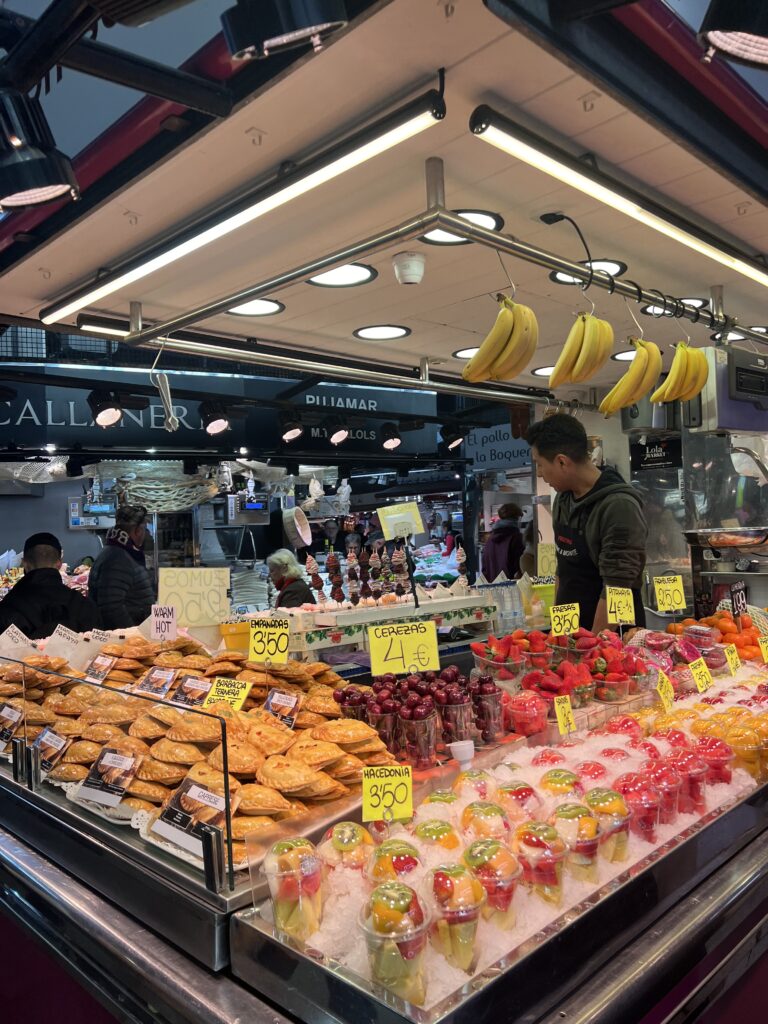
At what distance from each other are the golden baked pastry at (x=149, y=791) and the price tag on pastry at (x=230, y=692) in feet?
1.04

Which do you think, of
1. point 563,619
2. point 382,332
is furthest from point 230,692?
point 382,332

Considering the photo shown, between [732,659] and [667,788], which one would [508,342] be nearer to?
[732,659]

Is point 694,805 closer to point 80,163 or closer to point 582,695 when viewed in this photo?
point 582,695

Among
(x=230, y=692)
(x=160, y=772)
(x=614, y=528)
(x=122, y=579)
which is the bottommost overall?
(x=160, y=772)

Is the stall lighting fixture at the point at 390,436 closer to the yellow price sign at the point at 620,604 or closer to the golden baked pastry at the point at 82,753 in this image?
the yellow price sign at the point at 620,604

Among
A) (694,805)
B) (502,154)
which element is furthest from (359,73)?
(694,805)

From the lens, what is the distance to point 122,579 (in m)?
5.72

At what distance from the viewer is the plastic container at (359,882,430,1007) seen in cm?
121

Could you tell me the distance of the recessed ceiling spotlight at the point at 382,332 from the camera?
16.4 ft

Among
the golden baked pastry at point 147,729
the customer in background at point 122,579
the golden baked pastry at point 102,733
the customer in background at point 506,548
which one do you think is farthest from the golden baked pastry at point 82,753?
the customer in background at point 506,548

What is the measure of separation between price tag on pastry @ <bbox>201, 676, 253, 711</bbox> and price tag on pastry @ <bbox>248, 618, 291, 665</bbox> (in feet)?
0.94

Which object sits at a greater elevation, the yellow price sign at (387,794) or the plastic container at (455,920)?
the yellow price sign at (387,794)

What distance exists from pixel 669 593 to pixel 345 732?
6.67 ft

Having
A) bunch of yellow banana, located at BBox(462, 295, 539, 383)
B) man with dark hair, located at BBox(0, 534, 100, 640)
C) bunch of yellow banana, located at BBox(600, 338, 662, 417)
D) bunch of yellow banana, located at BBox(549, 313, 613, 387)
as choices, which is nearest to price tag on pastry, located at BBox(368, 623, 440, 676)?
Result: bunch of yellow banana, located at BBox(462, 295, 539, 383)
